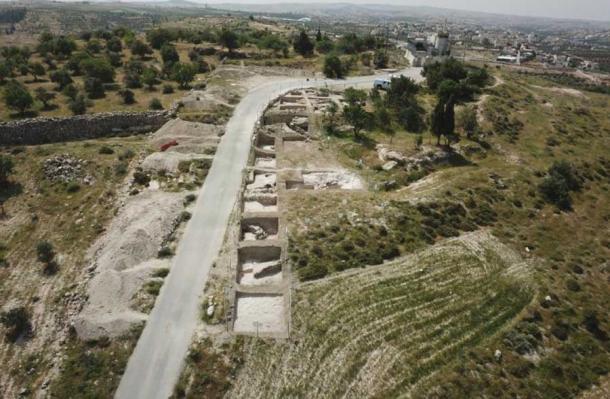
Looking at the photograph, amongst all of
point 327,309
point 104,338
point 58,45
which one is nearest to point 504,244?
point 327,309

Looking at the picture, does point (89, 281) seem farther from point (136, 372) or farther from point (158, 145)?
point (158, 145)

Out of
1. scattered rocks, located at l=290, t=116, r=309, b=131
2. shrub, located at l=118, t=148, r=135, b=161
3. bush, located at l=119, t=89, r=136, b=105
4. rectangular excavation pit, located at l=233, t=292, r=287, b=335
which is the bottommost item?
rectangular excavation pit, located at l=233, t=292, r=287, b=335

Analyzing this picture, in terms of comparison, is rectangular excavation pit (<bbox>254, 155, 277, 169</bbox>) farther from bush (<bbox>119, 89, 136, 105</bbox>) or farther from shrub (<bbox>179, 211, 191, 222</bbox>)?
bush (<bbox>119, 89, 136, 105</bbox>)

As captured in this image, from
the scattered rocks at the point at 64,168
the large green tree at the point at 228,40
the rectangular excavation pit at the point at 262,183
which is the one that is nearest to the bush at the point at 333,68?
the large green tree at the point at 228,40

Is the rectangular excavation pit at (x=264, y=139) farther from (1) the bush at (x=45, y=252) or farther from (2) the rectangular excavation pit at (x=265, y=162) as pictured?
(1) the bush at (x=45, y=252)

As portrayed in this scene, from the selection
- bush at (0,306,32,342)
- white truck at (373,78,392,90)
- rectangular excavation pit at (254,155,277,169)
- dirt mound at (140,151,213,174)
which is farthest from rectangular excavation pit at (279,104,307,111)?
bush at (0,306,32,342)
